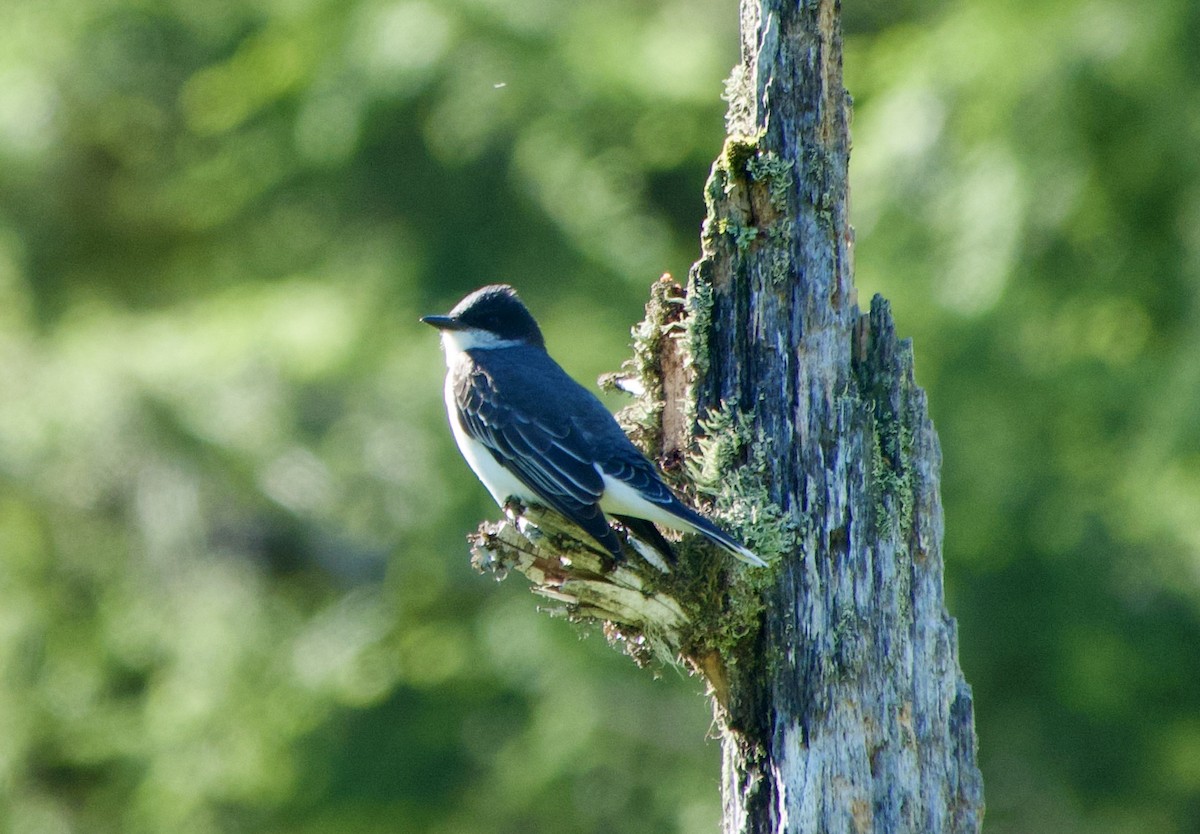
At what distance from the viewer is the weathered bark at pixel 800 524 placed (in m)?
4.36

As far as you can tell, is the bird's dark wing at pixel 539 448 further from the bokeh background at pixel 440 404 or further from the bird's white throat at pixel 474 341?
the bokeh background at pixel 440 404

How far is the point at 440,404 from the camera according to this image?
9.95 m

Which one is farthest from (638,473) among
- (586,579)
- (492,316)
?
(492,316)

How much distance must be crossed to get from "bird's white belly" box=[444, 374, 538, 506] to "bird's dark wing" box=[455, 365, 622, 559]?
0.09 feet

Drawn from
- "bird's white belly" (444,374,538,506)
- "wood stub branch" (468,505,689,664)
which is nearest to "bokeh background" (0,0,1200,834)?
"bird's white belly" (444,374,538,506)

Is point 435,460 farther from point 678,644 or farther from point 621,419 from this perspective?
point 678,644

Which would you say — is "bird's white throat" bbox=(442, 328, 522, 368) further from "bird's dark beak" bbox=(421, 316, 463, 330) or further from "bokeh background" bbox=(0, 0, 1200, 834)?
"bokeh background" bbox=(0, 0, 1200, 834)

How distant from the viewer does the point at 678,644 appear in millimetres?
4664

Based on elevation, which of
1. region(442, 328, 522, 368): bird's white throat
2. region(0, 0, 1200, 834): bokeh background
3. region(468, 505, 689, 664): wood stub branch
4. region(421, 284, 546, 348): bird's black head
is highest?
region(0, 0, 1200, 834): bokeh background

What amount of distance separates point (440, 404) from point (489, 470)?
4.34m

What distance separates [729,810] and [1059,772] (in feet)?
21.7

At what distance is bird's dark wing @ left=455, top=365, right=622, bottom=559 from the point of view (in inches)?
191

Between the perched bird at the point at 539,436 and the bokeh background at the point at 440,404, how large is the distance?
129 inches

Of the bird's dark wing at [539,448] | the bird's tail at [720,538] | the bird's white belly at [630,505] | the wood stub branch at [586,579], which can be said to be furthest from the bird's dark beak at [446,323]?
the bird's tail at [720,538]
